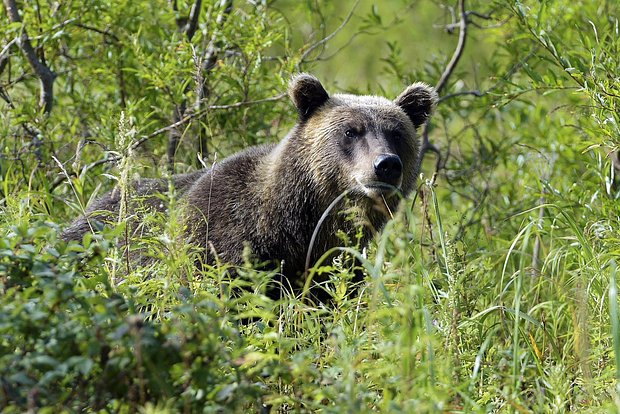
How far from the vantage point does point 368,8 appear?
13.2 metres

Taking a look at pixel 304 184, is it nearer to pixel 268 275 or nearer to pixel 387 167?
pixel 387 167

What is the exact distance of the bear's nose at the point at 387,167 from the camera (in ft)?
17.7

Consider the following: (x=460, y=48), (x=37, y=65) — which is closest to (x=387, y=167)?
(x=460, y=48)

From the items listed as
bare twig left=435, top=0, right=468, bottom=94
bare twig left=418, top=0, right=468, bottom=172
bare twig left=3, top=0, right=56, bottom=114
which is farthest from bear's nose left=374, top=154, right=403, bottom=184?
bare twig left=3, top=0, right=56, bottom=114

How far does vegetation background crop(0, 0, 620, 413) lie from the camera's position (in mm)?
3184

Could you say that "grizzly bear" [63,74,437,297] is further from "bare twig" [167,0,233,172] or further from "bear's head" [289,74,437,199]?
"bare twig" [167,0,233,172]

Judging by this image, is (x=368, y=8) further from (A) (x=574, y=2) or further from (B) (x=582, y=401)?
(B) (x=582, y=401)

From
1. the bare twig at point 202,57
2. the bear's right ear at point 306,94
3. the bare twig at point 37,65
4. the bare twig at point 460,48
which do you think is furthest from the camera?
the bare twig at point 460,48

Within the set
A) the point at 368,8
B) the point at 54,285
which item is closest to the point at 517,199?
the point at 54,285

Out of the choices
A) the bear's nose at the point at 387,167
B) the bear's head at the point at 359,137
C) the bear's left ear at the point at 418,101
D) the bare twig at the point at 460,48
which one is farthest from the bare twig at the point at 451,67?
the bear's nose at the point at 387,167

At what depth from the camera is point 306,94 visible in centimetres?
596

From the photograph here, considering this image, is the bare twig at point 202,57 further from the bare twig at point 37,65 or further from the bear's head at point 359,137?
the bear's head at point 359,137

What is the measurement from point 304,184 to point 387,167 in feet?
1.75

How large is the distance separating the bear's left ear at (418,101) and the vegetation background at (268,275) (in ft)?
1.69
